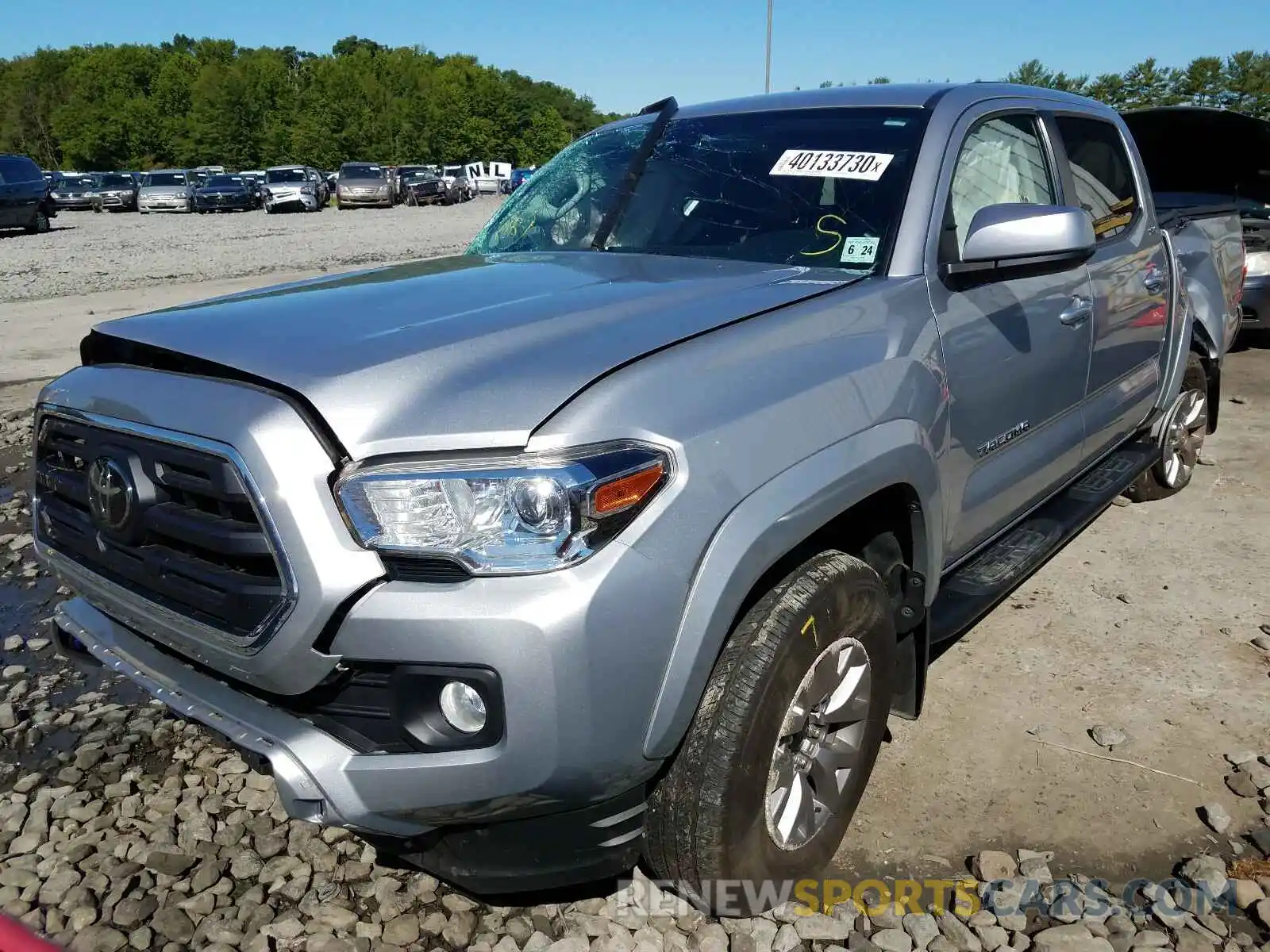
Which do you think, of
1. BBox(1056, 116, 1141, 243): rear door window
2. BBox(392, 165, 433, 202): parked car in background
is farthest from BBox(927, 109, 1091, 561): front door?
BBox(392, 165, 433, 202): parked car in background

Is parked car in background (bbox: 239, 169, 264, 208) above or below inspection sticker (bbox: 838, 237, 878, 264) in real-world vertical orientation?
above

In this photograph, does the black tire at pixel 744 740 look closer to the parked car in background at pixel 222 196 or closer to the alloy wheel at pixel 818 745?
the alloy wheel at pixel 818 745

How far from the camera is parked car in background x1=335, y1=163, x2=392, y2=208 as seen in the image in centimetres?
3728

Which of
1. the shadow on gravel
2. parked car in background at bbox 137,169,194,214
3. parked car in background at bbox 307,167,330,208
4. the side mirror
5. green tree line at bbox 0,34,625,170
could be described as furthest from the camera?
green tree line at bbox 0,34,625,170

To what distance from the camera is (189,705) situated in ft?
6.63

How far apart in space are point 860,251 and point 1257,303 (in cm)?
745

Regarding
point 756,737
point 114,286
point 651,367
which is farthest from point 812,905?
point 114,286

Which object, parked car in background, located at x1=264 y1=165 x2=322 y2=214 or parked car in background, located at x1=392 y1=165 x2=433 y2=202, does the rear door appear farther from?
parked car in background, located at x1=392 y1=165 x2=433 y2=202

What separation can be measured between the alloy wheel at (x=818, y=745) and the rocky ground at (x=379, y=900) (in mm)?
245

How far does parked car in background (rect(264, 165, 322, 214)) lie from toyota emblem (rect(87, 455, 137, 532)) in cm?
3641

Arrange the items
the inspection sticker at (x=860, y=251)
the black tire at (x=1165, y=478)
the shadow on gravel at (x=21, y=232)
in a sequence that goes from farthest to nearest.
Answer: the shadow on gravel at (x=21, y=232), the black tire at (x=1165, y=478), the inspection sticker at (x=860, y=251)

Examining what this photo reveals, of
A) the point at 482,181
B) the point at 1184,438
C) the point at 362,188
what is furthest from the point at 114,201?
the point at 1184,438

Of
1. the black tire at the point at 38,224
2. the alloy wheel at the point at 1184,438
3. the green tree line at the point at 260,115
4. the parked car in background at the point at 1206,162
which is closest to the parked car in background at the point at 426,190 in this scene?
the black tire at the point at 38,224

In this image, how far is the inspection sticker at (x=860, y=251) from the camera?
272cm
